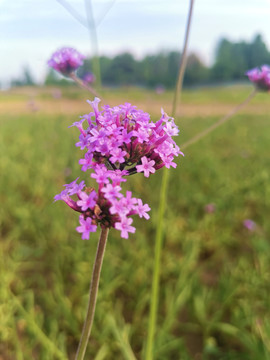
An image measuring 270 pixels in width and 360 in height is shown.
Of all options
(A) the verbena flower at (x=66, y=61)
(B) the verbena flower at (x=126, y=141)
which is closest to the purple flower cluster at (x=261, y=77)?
(A) the verbena flower at (x=66, y=61)

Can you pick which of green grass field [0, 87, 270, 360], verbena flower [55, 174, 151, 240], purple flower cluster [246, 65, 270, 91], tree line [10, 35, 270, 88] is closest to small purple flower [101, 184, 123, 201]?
verbena flower [55, 174, 151, 240]

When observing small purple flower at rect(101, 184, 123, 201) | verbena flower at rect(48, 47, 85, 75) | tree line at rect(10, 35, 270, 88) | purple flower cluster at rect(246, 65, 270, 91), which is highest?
small purple flower at rect(101, 184, 123, 201)

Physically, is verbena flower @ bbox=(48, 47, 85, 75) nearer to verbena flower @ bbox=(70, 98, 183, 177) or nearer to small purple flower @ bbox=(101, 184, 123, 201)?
verbena flower @ bbox=(70, 98, 183, 177)

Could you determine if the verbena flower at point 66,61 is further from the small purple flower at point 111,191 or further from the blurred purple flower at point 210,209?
the blurred purple flower at point 210,209

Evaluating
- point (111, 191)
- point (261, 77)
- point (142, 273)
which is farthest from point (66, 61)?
point (142, 273)

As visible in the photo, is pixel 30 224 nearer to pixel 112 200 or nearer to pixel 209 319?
pixel 209 319

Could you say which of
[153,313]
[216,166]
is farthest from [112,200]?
[216,166]
